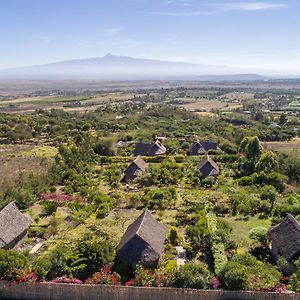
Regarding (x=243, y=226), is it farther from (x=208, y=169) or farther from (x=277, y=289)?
(x=208, y=169)

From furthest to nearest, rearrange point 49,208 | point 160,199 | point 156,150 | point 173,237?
point 156,150 < point 160,199 < point 49,208 < point 173,237

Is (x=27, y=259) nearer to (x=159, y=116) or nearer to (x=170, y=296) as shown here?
(x=170, y=296)

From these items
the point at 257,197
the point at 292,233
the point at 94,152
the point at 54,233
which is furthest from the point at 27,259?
the point at 94,152

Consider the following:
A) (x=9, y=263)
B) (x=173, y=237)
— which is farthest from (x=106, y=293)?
(x=173, y=237)

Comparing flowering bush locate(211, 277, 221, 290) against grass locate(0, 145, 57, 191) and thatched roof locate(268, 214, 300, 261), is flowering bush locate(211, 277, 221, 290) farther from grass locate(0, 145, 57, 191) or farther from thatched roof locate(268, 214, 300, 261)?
grass locate(0, 145, 57, 191)

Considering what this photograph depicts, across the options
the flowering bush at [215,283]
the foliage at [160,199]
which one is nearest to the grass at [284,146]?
the foliage at [160,199]

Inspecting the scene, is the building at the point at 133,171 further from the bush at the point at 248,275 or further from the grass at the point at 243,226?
the bush at the point at 248,275
